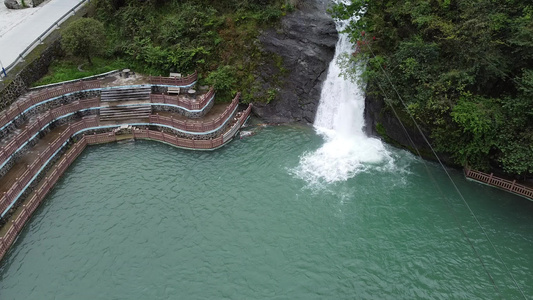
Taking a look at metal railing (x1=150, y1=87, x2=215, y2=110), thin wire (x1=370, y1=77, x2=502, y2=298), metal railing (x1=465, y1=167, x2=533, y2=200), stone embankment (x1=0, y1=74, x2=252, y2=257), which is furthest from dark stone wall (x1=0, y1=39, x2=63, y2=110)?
metal railing (x1=465, y1=167, x2=533, y2=200)

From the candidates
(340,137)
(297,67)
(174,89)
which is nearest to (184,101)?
(174,89)

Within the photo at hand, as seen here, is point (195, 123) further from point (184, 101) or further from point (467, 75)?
point (467, 75)

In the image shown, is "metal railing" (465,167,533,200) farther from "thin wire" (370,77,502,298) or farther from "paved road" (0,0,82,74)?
"paved road" (0,0,82,74)

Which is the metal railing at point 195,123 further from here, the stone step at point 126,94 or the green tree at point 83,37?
the green tree at point 83,37

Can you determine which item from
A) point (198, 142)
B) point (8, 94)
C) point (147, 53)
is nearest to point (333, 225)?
point (198, 142)

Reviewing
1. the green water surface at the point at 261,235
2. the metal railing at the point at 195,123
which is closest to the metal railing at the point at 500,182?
the green water surface at the point at 261,235

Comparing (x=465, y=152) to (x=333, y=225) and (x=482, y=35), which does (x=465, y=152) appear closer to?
(x=482, y=35)
